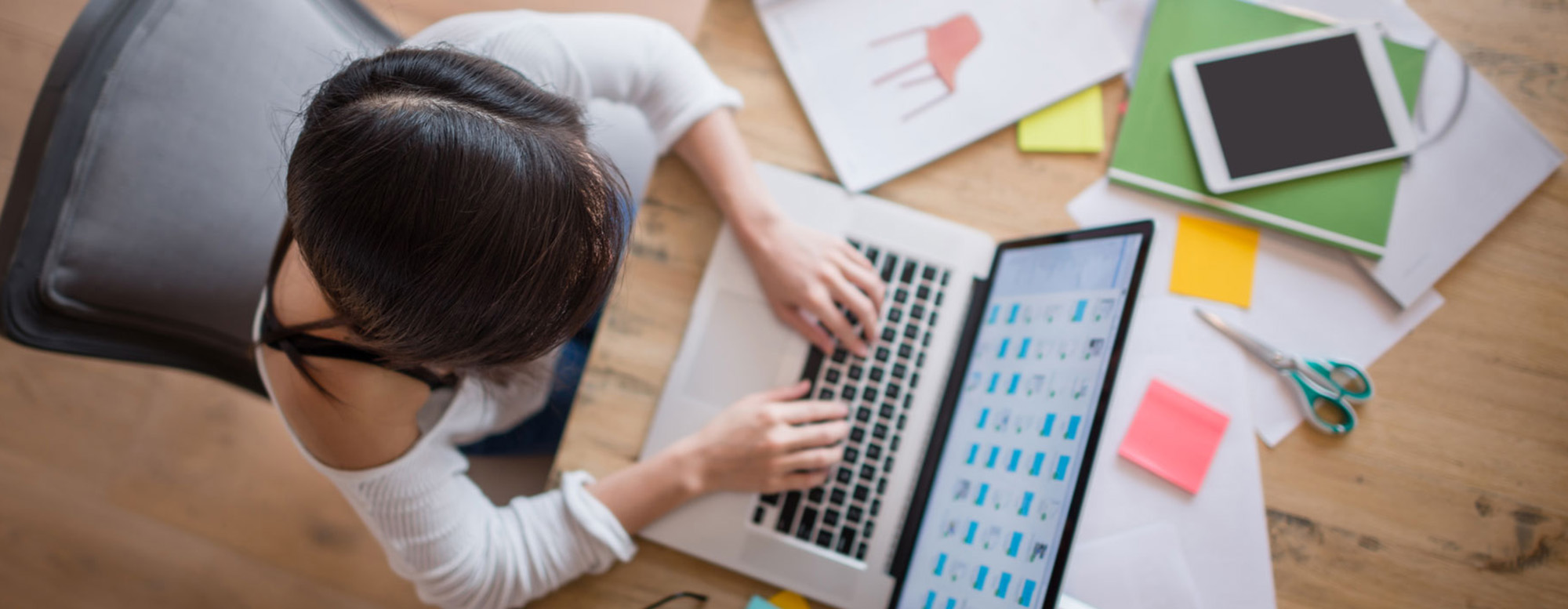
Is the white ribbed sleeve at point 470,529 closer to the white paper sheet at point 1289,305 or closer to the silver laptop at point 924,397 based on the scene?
the silver laptop at point 924,397

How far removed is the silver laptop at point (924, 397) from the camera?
2.01ft

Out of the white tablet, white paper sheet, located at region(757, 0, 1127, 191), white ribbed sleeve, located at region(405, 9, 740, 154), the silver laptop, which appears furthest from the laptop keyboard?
the white tablet

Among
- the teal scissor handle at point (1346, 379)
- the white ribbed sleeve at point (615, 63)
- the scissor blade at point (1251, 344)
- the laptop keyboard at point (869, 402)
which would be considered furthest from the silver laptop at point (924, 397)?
the teal scissor handle at point (1346, 379)

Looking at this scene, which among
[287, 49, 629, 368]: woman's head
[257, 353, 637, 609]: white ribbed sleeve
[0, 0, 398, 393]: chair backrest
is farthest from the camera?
[257, 353, 637, 609]: white ribbed sleeve

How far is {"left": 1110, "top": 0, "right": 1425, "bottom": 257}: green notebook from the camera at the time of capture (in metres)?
0.80

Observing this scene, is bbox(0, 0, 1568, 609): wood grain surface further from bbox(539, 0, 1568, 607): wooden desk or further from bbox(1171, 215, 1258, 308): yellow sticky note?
bbox(1171, 215, 1258, 308): yellow sticky note

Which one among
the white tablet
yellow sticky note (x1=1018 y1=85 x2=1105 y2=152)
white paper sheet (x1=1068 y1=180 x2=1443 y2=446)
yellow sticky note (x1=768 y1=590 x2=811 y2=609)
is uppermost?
the white tablet

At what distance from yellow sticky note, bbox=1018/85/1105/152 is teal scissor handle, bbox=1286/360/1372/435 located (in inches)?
12.6

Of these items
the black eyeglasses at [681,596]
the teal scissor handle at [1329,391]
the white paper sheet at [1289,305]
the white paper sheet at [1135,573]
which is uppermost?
the white paper sheet at [1289,305]

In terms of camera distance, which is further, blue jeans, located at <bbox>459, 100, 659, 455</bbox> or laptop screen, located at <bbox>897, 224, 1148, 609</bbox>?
blue jeans, located at <bbox>459, 100, 659, 455</bbox>

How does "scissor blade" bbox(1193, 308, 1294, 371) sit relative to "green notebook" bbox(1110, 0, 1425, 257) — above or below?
below

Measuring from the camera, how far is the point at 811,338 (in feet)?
2.56

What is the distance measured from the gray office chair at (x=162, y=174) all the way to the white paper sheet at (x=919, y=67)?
45 cm

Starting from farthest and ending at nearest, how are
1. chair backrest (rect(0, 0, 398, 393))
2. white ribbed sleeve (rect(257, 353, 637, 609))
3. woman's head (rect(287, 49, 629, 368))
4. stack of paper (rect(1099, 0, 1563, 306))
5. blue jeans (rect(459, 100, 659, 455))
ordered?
blue jeans (rect(459, 100, 659, 455))
stack of paper (rect(1099, 0, 1563, 306))
white ribbed sleeve (rect(257, 353, 637, 609))
chair backrest (rect(0, 0, 398, 393))
woman's head (rect(287, 49, 629, 368))
